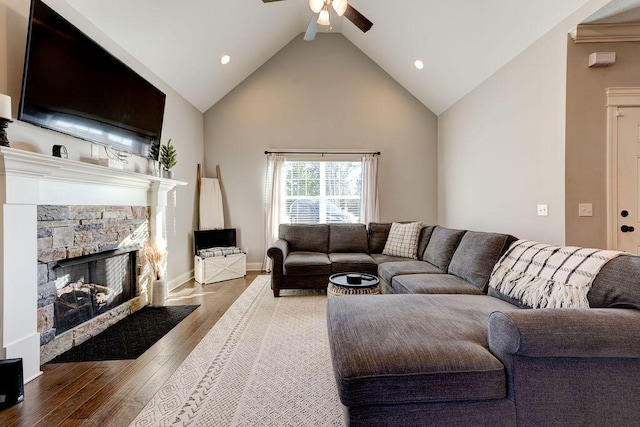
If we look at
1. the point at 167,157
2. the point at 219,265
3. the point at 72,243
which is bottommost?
the point at 219,265

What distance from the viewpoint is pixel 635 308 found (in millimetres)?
1410

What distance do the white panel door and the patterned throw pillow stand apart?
194cm

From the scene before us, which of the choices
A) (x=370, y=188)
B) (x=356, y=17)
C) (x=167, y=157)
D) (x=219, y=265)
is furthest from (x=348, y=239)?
(x=356, y=17)

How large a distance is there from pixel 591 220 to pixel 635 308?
165 centimetres

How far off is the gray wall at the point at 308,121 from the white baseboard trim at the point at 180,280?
100cm

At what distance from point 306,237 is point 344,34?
140 inches

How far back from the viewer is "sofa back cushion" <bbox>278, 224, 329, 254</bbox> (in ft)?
14.8

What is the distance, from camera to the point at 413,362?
4.02 ft

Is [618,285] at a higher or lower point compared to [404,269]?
higher

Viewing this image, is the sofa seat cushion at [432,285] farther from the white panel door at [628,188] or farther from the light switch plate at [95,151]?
the light switch plate at [95,151]

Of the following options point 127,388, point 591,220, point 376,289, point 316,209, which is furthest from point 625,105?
point 127,388

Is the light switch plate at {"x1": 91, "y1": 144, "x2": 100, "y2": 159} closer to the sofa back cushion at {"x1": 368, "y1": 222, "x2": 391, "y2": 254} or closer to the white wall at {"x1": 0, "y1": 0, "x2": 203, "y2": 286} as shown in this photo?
the white wall at {"x1": 0, "y1": 0, "x2": 203, "y2": 286}

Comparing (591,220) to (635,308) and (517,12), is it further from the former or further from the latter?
(517,12)

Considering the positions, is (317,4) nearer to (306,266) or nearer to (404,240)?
(306,266)
